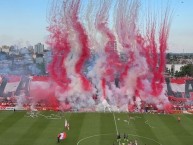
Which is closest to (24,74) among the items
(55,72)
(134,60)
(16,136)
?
(55,72)

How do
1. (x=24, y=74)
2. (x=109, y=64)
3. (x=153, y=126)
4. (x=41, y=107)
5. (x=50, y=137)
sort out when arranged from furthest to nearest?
(x=24, y=74) < (x=109, y=64) < (x=41, y=107) < (x=153, y=126) < (x=50, y=137)

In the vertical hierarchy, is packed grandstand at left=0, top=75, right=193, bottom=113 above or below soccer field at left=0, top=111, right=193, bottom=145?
above

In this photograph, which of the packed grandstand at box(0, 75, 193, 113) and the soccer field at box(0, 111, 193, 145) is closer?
the soccer field at box(0, 111, 193, 145)

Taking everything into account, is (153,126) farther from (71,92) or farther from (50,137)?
(71,92)

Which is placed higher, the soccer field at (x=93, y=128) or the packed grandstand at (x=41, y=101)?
the packed grandstand at (x=41, y=101)

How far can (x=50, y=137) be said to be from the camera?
41.3 m

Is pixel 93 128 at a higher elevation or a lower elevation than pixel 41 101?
lower

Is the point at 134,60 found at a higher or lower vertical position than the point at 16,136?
higher

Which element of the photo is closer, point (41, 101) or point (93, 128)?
point (93, 128)

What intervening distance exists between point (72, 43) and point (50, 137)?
24.4 m

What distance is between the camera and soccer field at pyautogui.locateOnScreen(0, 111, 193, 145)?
40.3 m

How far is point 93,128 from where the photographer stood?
46.0 metres

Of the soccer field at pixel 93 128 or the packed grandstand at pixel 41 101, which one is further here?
the packed grandstand at pixel 41 101

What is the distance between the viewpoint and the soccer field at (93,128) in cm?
4034
